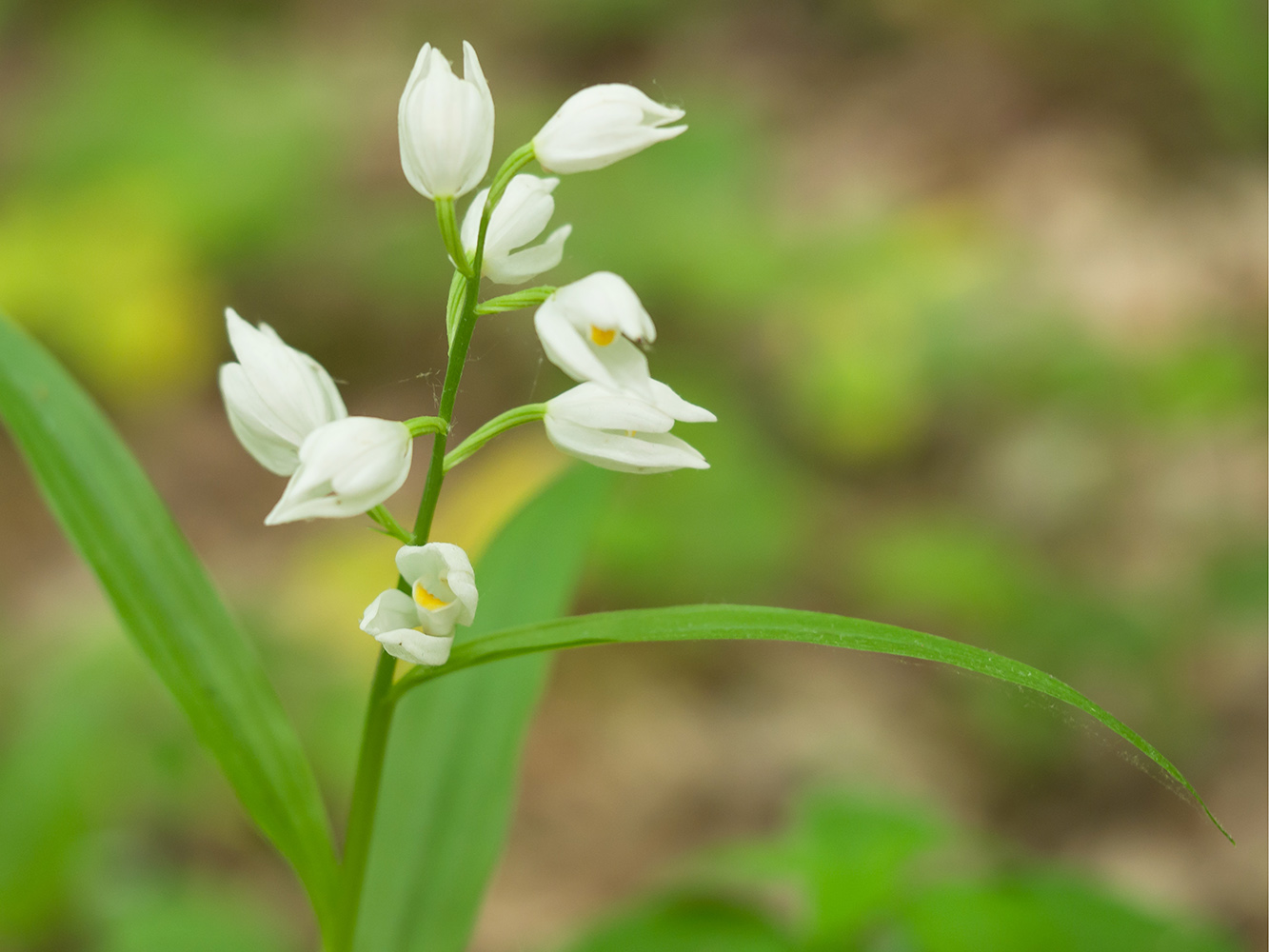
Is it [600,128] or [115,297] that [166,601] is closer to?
[600,128]

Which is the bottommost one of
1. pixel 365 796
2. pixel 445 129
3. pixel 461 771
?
pixel 461 771

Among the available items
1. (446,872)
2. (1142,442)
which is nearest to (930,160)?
(1142,442)

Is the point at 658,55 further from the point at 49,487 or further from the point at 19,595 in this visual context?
the point at 49,487

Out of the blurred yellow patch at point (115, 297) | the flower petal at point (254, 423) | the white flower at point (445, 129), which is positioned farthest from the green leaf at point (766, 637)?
the blurred yellow patch at point (115, 297)

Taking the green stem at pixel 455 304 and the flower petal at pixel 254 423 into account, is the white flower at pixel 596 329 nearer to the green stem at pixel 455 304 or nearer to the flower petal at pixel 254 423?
the green stem at pixel 455 304

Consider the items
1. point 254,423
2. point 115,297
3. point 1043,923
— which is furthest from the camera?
point 115,297

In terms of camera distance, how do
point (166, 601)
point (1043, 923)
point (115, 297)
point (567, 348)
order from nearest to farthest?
point (567, 348), point (166, 601), point (1043, 923), point (115, 297)

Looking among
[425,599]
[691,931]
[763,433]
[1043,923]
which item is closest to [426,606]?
[425,599]
